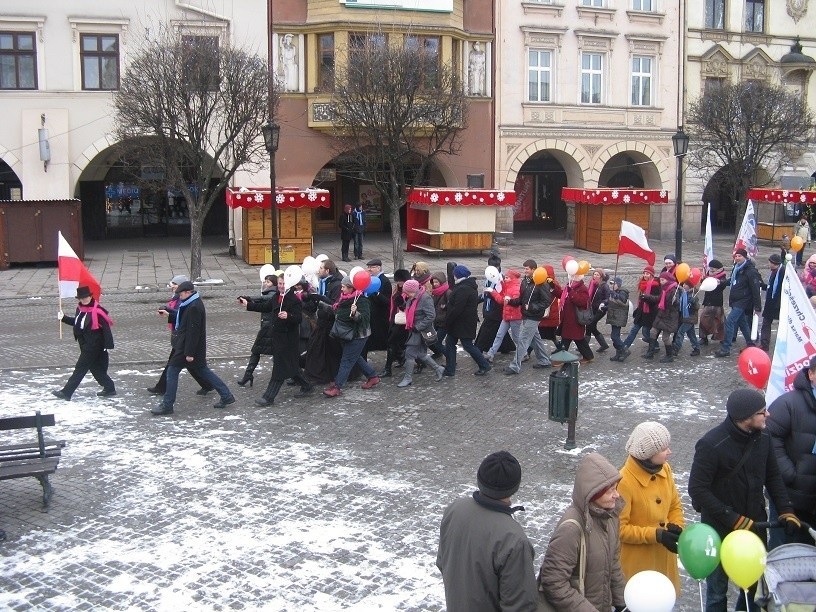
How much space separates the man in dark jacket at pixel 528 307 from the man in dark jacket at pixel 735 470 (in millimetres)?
7470

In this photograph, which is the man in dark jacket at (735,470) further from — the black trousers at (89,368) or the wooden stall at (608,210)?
the wooden stall at (608,210)

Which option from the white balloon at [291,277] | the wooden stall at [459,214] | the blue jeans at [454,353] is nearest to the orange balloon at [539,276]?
the blue jeans at [454,353]

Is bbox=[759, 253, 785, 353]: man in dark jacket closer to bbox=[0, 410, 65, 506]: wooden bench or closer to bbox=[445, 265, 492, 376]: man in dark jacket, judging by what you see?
bbox=[445, 265, 492, 376]: man in dark jacket

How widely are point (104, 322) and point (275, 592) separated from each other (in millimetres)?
6097

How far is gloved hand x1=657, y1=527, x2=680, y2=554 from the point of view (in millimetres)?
5352

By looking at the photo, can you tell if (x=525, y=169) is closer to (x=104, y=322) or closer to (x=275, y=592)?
(x=104, y=322)

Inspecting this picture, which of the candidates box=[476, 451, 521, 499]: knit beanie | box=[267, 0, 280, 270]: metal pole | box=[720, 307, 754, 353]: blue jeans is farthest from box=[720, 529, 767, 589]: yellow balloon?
box=[267, 0, 280, 270]: metal pole

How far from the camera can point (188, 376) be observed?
13547 millimetres

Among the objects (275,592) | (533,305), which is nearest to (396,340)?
(533,305)

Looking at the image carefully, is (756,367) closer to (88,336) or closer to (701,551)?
(701,551)

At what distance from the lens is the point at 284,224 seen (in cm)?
2748

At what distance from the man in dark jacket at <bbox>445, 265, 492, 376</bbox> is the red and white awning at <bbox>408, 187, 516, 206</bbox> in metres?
15.5

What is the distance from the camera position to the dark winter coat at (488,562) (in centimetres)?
450

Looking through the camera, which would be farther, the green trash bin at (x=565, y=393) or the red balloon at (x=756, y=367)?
the green trash bin at (x=565, y=393)
